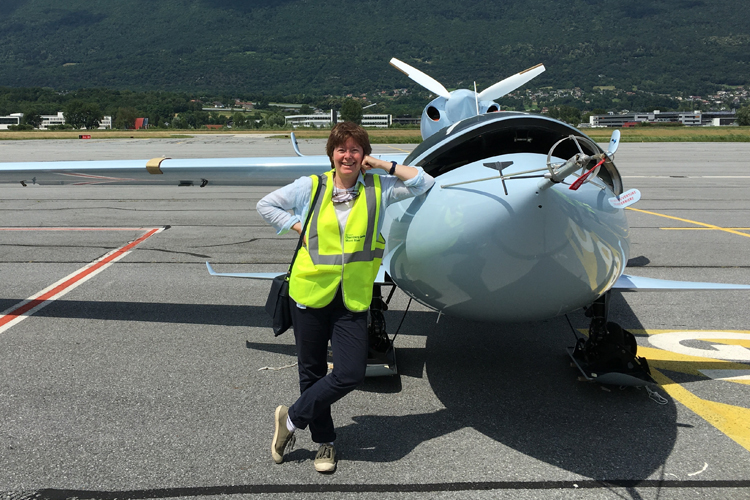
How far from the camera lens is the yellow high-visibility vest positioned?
3.73m

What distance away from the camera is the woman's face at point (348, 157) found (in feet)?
A: 12.3

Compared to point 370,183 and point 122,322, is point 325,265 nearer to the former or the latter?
point 370,183

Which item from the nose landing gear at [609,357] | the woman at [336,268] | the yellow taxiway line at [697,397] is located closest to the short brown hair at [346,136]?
the woman at [336,268]

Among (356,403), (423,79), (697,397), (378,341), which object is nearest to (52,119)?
(423,79)

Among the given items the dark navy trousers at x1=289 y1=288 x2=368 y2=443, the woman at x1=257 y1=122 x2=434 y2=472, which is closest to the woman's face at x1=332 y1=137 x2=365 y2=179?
the woman at x1=257 y1=122 x2=434 y2=472

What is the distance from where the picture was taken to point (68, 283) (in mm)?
8656

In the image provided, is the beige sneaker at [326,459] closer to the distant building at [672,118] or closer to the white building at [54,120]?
the distant building at [672,118]

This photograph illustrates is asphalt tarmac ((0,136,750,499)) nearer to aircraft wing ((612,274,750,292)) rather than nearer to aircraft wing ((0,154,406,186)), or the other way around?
aircraft wing ((612,274,750,292))

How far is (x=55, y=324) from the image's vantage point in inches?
273

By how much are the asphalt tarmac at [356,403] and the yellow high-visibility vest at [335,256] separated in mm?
1171

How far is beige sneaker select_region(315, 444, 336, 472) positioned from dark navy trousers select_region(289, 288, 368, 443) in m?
0.13

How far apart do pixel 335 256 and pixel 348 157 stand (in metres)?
0.61

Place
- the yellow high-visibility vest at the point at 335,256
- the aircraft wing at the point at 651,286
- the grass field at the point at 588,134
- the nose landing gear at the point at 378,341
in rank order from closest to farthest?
the yellow high-visibility vest at the point at 335,256 < the nose landing gear at the point at 378,341 < the aircraft wing at the point at 651,286 < the grass field at the point at 588,134

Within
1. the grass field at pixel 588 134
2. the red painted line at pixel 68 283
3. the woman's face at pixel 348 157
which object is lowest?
the red painted line at pixel 68 283
